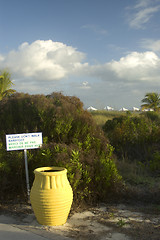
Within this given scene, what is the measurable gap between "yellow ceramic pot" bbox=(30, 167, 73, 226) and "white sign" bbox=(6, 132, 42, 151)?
1.19m

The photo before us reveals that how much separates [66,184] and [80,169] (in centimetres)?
89

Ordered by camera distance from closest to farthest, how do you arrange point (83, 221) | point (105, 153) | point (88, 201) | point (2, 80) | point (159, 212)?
point (83, 221), point (159, 212), point (88, 201), point (105, 153), point (2, 80)

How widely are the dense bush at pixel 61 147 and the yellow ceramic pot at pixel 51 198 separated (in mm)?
830

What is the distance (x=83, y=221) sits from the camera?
15.9 feet

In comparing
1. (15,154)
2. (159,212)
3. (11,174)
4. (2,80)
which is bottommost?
(159,212)

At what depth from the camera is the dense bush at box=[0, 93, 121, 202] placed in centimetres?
559

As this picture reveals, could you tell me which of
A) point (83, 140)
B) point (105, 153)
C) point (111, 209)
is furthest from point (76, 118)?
point (111, 209)

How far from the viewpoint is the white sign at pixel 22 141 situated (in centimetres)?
546

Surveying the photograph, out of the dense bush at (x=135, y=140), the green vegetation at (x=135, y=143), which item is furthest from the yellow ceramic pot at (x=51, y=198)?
the dense bush at (x=135, y=140)

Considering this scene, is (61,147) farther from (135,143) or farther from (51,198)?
(135,143)

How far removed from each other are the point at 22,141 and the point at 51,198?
5.39 feet

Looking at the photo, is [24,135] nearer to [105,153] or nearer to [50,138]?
[50,138]

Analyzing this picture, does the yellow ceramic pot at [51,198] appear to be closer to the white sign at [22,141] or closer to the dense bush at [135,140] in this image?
the white sign at [22,141]

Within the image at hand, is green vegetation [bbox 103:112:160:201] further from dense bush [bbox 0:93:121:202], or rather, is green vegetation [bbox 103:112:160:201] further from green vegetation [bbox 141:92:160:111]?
green vegetation [bbox 141:92:160:111]
